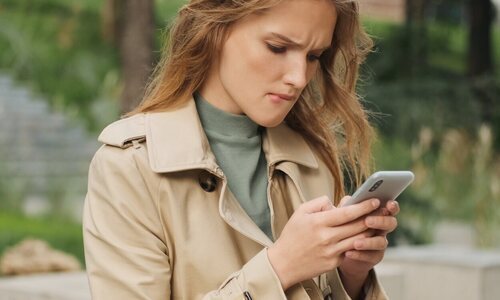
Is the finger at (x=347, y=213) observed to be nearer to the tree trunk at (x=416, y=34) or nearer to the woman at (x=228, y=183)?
the woman at (x=228, y=183)

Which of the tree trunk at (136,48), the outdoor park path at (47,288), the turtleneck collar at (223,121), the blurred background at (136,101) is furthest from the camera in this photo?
the blurred background at (136,101)

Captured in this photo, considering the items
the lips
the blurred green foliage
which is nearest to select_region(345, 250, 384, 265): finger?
the lips

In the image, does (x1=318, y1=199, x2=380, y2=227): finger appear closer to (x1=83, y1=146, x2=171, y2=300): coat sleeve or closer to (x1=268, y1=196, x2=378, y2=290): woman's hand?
(x1=268, y1=196, x2=378, y2=290): woman's hand

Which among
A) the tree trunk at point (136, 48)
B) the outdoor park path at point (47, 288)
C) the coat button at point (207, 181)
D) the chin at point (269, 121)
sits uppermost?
the chin at point (269, 121)

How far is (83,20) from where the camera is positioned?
15805 mm

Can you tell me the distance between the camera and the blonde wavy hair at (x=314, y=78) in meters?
2.19

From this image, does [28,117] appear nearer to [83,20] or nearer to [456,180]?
[83,20]

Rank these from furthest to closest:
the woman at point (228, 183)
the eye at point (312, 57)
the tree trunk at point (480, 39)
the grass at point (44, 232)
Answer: the tree trunk at point (480, 39), the grass at point (44, 232), the eye at point (312, 57), the woman at point (228, 183)

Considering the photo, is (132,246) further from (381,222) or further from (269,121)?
(381,222)

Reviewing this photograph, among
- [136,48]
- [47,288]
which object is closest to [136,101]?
[136,48]

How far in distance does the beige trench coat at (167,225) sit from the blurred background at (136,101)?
4208 mm

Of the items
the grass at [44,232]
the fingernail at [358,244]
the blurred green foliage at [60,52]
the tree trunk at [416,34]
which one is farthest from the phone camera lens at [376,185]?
the tree trunk at [416,34]

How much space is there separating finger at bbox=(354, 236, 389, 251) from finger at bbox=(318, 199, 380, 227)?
0.18 ft

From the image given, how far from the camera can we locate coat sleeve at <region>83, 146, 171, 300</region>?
2076 millimetres
